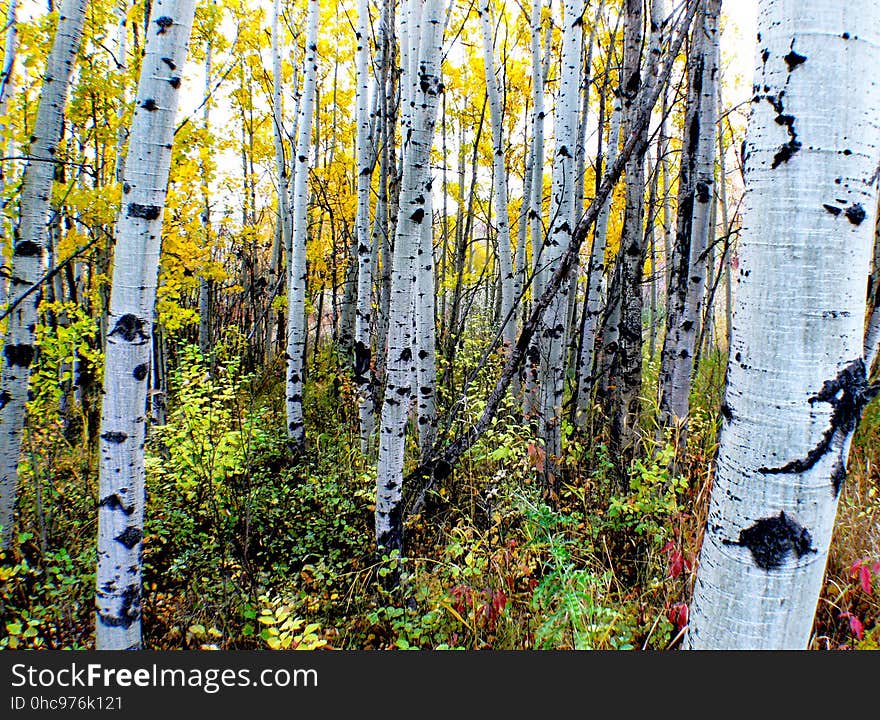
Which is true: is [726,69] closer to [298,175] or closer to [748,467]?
[298,175]

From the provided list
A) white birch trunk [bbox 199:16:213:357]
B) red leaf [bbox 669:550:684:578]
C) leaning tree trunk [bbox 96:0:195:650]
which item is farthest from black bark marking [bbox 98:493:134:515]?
white birch trunk [bbox 199:16:213:357]

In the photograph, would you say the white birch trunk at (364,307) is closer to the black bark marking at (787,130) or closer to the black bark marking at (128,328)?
the black bark marking at (128,328)

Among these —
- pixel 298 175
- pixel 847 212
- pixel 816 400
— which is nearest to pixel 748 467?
pixel 816 400

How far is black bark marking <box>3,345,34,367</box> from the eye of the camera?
3.59 metres

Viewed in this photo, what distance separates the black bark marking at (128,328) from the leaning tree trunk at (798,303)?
243 centimetres

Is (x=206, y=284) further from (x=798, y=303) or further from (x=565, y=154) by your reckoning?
(x=798, y=303)

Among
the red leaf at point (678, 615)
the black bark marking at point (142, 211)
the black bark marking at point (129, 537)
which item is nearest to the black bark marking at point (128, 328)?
the black bark marking at point (142, 211)

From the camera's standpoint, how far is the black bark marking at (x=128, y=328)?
228 centimetres

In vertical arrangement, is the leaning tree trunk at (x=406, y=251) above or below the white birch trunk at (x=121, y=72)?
below

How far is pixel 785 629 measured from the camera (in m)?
1.00

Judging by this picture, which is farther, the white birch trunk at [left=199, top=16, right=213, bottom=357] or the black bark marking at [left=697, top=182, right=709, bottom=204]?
the white birch trunk at [left=199, top=16, right=213, bottom=357]

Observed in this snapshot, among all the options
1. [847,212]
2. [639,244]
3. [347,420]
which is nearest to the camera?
[847,212]

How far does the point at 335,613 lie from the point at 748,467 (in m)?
2.88

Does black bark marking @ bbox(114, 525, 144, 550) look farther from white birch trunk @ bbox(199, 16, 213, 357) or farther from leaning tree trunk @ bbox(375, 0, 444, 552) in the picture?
white birch trunk @ bbox(199, 16, 213, 357)
